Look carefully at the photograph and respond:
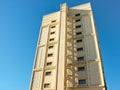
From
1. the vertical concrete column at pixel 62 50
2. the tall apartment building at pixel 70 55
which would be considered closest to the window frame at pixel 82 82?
the tall apartment building at pixel 70 55

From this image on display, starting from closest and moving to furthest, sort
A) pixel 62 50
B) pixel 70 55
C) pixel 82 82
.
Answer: pixel 82 82 < pixel 62 50 < pixel 70 55

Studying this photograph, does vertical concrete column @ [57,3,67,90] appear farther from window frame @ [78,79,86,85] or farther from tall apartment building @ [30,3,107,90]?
window frame @ [78,79,86,85]

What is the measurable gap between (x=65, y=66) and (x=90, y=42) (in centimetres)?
769

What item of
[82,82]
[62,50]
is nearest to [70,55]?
[62,50]

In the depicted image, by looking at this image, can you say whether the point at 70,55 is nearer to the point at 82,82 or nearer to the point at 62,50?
the point at 62,50

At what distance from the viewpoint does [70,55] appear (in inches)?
1141

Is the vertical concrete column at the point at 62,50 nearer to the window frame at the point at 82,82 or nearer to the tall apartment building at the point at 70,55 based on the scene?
the tall apartment building at the point at 70,55

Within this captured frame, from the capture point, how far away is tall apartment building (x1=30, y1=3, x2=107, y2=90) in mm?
24417

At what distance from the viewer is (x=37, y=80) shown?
2755 cm

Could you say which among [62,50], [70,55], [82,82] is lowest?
[82,82]

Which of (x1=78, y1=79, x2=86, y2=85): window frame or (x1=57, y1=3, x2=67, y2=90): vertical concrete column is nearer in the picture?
(x1=57, y1=3, x2=67, y2=90): vertical concrete column

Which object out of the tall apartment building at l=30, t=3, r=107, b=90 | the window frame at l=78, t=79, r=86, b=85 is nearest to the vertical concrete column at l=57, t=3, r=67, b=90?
the tall apartment building at l=30, t=3, r=107, b=90

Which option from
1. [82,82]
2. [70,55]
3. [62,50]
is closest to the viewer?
[82,82]

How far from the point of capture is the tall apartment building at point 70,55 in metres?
24.4
